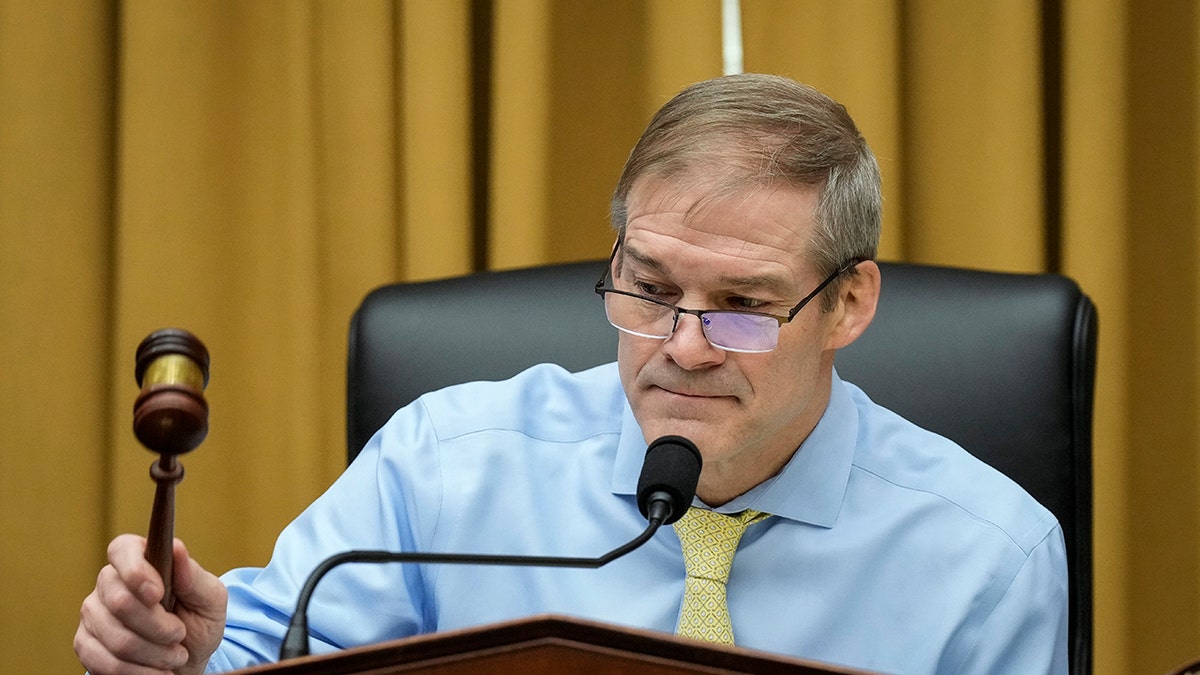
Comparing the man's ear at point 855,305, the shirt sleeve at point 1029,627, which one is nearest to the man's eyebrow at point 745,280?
the man's ear at point 855,305

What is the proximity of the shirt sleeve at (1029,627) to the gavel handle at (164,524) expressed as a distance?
0.81 m

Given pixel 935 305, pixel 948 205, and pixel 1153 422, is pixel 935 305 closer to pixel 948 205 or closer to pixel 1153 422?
pixel 948 205

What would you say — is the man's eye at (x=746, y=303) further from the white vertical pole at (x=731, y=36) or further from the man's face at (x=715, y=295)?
the white vertical pole at (x=731, y=36)

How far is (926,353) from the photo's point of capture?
5.22 feet

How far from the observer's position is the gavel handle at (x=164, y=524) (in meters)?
0.89

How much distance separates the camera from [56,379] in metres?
2.34

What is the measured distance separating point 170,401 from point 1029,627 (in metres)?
0.95

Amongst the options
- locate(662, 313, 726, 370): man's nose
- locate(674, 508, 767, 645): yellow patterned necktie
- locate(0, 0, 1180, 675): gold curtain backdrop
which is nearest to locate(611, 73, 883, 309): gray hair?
locate(662, 313, 726, 370): man's nose

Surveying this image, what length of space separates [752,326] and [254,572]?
1.97ft

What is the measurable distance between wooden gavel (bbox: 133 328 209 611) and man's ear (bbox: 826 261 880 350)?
78cm

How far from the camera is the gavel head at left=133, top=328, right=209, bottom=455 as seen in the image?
850 millimetres

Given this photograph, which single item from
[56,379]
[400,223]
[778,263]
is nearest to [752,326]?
[778,263]

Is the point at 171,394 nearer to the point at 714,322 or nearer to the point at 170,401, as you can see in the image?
the point at 170,401

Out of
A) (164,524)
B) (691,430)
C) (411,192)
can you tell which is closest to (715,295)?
(691,430)
